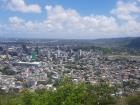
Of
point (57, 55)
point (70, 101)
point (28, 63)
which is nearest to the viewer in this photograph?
point (70, 101)

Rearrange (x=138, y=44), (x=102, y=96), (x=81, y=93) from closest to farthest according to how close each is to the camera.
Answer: (x=81, y=93) < (x=102, y=96) < (x=138, y=44)

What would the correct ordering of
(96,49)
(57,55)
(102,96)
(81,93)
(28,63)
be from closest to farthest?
(81,93) → (102,96) → (28,63) → (57,55) → (96,49)

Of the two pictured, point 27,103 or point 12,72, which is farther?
point 12,72

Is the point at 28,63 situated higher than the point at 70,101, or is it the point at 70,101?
the point at 70,101

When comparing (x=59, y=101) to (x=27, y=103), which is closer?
(x=59, y=101)

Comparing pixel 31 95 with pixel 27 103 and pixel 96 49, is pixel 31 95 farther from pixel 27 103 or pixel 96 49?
pixel 96 49

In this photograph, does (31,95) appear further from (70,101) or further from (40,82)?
(40,82)

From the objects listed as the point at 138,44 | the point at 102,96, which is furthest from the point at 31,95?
the point at 138,44

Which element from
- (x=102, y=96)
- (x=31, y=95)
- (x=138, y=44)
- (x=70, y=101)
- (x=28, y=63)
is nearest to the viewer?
(x=70, y=101)

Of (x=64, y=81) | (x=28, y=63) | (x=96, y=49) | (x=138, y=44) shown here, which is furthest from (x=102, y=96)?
(x=138, y=44)
